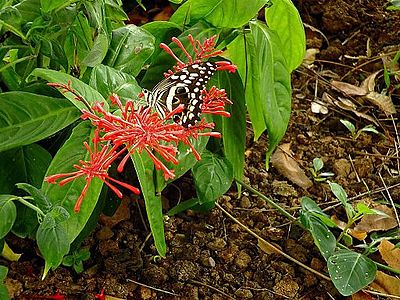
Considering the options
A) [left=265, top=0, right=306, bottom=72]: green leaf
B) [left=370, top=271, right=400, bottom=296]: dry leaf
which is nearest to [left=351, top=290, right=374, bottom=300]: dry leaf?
[left=370, top=271, right=400, bottom=296]: dry leaf

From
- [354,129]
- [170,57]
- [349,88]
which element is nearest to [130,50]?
[170,57]

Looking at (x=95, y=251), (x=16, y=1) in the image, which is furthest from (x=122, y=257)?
(x=16, y=1)

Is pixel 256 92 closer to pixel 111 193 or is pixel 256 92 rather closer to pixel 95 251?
pixel 111 193

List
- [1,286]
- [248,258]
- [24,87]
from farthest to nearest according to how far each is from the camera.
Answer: [248,258]
[24,87]
[1,286]

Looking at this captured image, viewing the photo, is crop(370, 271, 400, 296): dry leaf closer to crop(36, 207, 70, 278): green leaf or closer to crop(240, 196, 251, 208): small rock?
crop(240, 196, 251, 208): small rock

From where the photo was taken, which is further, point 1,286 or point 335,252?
point 335,252

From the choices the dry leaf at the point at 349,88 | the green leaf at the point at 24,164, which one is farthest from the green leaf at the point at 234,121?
the dry leaf at the point at 349,88

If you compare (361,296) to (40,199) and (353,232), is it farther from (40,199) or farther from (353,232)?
(40,199)
